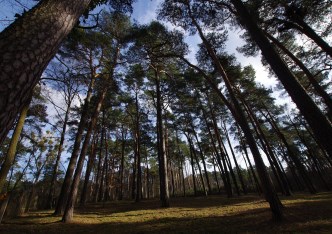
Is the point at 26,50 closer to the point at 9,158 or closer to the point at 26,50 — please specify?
the point at 26,50

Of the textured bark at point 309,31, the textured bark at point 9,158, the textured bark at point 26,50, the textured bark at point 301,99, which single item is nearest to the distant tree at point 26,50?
the textured bark at point 26,50

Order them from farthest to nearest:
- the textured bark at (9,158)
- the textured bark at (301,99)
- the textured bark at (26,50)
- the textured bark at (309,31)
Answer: the textured bark at (309,31) < the textured bark at (9,158) < the textured bark at (301,99) < the textured bark at (26,50)

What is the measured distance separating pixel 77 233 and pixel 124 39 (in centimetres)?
1043

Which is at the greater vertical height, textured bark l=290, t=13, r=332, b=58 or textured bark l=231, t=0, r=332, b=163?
textured bark l=290, t=13, r=332, b=58

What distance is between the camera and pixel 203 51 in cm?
1166

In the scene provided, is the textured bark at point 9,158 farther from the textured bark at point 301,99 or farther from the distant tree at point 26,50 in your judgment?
the textured bark at point 301,99

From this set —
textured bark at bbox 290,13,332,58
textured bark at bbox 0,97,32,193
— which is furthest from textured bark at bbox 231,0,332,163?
textured bark at bbox 0,97,32,193

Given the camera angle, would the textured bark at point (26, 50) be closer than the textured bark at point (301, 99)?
Yes

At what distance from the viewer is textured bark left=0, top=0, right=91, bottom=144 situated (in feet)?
4.16

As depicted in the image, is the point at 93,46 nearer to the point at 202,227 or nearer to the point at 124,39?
the point at 124,39

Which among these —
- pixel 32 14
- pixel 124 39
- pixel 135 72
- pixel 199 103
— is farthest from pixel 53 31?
pixel 199 103

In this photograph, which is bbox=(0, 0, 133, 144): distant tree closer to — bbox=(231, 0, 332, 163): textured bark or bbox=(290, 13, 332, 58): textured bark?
bbox=(231, 0, 332, 163): textured bark

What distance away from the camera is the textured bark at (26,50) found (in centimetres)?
127

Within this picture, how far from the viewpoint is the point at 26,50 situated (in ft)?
4.87
